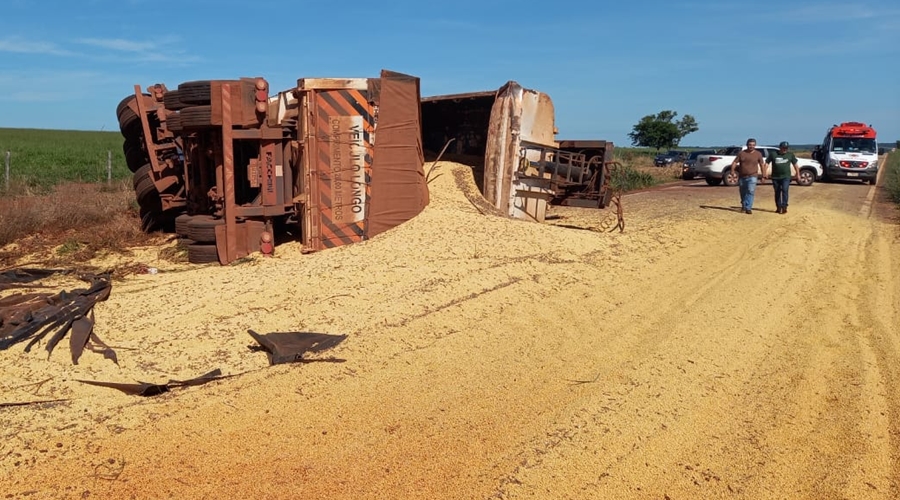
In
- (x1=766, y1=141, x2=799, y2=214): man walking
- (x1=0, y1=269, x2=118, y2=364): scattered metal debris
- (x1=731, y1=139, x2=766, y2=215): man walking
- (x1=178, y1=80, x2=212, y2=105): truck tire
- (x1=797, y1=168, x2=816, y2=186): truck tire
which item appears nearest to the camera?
Result: (x1=0, y1=269, x2=118, y2=364): scattered metal debris

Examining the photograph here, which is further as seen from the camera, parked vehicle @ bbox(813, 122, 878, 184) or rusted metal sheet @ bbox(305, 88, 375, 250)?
parked vehicle @ bbox(813, 122, 878, 184)

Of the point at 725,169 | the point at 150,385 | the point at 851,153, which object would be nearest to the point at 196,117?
the point at 150,385

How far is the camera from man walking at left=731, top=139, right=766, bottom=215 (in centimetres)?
1229

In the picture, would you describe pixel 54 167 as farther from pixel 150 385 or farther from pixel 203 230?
pixel 150 385

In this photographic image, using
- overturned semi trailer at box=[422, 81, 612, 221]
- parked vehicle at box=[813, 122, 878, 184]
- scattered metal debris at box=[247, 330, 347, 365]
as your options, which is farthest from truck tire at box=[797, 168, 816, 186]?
scattered metal debris at box=[247, 330, 347, 365]

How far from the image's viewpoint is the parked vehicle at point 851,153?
23.6 m

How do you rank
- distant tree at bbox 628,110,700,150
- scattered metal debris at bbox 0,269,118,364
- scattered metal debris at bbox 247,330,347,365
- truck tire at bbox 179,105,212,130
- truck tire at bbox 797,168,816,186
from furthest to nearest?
distant tree at bbox 628,110,700,150, truck tire at bbox 797,168,816,186, truck tire at bbox 179,105,212,130, scattered metal debris at bbox 0,269,118,364, scattered metal debris at bbox 247,330,347,365

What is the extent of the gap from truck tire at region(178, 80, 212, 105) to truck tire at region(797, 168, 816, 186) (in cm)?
2038

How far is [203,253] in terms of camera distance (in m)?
8.38

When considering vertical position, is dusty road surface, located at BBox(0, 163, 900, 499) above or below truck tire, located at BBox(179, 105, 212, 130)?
below

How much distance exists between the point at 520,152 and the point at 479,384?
6.39 metres

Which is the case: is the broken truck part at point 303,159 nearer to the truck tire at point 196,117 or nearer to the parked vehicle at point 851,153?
the truck tire at point 196,117

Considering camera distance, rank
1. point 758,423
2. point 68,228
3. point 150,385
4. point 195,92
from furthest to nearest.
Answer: point 68,228 < point 195,92 < point 150,385 < point 758,423

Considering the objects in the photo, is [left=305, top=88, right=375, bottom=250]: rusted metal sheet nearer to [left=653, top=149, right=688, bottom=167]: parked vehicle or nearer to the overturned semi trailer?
the overturned semi trailer
